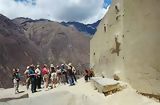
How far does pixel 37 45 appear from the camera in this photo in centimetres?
14700

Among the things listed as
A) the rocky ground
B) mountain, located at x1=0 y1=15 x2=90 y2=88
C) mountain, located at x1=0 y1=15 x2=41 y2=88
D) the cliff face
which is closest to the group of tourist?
the rocky ground

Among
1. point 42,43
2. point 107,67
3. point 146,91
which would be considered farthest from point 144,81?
point 42,43

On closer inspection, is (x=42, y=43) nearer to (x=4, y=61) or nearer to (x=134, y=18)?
(x=4, y=61)

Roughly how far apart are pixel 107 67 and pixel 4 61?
90046mm

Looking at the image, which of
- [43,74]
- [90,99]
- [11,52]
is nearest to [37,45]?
[11,52]

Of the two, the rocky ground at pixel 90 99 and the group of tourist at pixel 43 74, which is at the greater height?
the group of tourist at pixel 43 74

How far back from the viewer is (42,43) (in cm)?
14650

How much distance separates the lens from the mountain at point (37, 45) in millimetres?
111125

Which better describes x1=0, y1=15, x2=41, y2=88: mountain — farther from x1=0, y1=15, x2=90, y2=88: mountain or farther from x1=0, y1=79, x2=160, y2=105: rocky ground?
x1=0, y1=79, x2=160, y2=105: rocky ground

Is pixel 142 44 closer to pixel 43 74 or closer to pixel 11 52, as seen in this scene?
pixel 43 74

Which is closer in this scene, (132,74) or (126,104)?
(126,104)

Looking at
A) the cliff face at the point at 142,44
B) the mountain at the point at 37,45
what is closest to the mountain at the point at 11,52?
the mountain at the point at 37,45

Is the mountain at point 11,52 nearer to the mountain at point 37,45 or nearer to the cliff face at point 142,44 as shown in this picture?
the mountain at point 37,45

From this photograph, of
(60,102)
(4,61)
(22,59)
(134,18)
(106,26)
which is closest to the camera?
(134,18)
